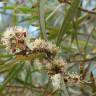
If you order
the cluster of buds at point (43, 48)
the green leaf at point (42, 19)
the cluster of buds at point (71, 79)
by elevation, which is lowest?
the cluster of buds at point (71, 79)

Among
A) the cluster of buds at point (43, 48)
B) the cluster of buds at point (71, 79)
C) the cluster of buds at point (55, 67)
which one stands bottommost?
the cluster of buds at point (71, 79)

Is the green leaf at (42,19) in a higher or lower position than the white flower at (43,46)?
higher

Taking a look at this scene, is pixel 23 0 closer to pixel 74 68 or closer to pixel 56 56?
→ pixel 74 68

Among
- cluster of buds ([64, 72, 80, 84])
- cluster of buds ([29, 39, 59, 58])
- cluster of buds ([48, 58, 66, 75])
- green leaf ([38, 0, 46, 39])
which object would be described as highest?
green leaf ([38, 0, 46, 39])

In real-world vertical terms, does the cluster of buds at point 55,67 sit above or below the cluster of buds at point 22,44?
below

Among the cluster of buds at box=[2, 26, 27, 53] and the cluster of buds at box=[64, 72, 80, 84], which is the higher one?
the cluster of buds at box=[2, 26, 27, 53]

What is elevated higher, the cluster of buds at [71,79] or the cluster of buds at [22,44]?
the cluster of buds at [22,44]

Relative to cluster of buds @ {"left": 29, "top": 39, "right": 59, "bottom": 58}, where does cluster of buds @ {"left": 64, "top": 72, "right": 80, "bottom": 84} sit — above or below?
below

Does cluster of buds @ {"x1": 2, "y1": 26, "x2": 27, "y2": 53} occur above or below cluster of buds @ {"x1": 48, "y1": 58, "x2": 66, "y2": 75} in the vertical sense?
above

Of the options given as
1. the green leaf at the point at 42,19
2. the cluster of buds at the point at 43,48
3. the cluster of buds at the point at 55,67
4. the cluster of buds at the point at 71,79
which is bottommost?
the cluster of buds at the point at 71,79

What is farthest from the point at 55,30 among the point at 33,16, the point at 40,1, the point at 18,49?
the point at 18,49

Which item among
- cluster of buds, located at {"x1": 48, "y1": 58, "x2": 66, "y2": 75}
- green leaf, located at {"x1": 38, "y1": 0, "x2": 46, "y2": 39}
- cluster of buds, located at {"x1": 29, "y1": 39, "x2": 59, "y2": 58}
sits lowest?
cluster of buds, located at {"x1": 48, "y1": 58, "x2": 66, "y2": 75}
